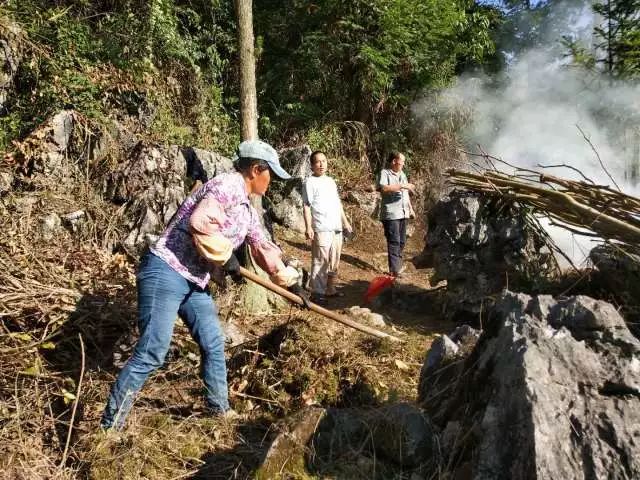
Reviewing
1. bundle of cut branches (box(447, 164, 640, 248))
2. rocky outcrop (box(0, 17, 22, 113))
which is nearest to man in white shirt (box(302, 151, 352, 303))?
bundle of cut branches (box(447, 164, 640, 248))

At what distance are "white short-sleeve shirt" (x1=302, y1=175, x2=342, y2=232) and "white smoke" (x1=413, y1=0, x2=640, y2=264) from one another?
9.79 feet

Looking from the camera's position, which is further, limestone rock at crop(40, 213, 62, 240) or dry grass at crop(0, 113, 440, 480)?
limestone rock at crop(40, 213, 62, 240)

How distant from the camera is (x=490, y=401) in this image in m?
2.22

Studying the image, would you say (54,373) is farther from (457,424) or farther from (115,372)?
(457,424)

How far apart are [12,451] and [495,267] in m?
4.33

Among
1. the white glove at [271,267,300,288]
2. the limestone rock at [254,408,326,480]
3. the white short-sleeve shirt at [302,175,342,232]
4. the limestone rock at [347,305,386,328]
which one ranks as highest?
the white short-sleeve shirt at [302,175,342,232]

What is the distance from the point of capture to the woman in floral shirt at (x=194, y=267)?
3.12m

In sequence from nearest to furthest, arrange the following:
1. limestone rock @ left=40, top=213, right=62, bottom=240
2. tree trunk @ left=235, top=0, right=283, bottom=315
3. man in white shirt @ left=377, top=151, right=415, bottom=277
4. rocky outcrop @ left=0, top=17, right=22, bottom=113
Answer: limestone rock @ left=40, top=213, right=62, bottom=240 < tree trunk @ left=235, top=0, right=283, bottom=315 < man in white shirt @ left=377, top=151, right=415, bottom=277 < rocky outcrop @ left=0, top=17, right=22, bottom=113

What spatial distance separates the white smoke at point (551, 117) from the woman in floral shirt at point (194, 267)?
5000 millimetres

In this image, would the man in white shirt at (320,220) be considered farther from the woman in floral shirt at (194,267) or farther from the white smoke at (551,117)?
the white smoke at (551,117)

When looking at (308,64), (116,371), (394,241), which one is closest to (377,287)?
(394,241)

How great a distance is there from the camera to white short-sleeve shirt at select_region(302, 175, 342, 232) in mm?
6020

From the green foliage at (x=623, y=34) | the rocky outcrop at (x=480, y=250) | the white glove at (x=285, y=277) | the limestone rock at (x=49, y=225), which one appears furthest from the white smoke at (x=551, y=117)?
the limestone rock at (x=49, y=225)

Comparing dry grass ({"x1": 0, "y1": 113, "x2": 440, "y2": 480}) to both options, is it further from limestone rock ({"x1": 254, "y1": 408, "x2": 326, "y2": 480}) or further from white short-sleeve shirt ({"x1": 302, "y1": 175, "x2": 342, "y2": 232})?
white short-sleeve shirt ({"x1": 302, "y1": 175, "x2": 342, "y2": 232})
